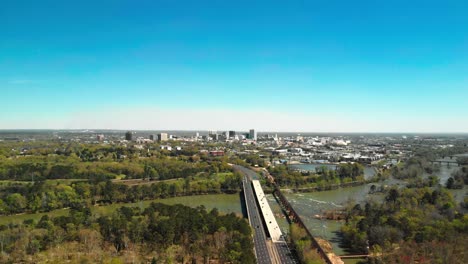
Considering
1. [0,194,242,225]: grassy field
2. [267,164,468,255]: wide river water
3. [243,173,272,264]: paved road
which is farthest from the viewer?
[0,194,242,225]: grassy field

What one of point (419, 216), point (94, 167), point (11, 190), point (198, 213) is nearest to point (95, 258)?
point (198, 213)

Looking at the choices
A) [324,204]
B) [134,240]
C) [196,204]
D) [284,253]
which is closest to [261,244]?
[284,253]

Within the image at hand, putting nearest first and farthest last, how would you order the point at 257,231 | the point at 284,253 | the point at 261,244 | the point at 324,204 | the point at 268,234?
the point at 284,253
the point at 261,244
the point at 268,234
the point at 257,231
the point at 324,204

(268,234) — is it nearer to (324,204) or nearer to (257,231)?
(257,231)

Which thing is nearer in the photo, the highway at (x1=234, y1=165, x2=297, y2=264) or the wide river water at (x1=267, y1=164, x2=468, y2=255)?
the highway at (x1=234, y1=165, x2=297, y2=264)

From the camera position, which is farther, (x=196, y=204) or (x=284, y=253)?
(x=196, y=204)

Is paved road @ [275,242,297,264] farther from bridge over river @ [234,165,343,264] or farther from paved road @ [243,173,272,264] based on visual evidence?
paved road @ [243,173,272,264]

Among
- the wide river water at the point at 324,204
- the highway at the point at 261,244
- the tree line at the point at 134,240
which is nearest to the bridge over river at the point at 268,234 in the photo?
the highway at the point at 261,244

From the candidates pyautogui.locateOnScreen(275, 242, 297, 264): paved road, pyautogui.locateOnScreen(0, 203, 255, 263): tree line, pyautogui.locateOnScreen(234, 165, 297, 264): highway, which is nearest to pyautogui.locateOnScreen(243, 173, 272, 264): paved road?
pyautogui.locateOnScreen(234, 165, 297, 264): highway

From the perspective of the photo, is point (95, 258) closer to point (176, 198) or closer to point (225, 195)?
point (176, 198)

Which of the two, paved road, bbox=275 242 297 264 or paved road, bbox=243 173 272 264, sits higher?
paved road, bbox=243 173 272 264

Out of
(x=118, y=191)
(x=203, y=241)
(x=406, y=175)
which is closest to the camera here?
(x=203, y=241)
